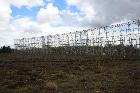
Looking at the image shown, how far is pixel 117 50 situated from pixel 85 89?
43.6m

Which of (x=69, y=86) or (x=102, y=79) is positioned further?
(x=102, y=79)

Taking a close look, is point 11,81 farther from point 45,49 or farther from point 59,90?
point 45,49

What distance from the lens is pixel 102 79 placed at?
1761 centimetres

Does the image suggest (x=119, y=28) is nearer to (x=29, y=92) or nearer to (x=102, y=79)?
(x=102, y=79)

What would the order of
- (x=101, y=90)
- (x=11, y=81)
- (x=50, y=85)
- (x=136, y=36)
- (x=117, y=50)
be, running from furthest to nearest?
(x=117, y=50)
(x=136, y=36)
(x=11, y=81)
(x=50, y=85)
(x=101, y=90)

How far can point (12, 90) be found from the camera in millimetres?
14734

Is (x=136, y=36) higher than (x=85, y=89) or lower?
higher

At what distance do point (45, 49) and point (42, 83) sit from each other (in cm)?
7345

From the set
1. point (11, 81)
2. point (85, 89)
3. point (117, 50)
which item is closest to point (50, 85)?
point (85, 89)

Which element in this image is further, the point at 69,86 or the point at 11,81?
the point at 11,81

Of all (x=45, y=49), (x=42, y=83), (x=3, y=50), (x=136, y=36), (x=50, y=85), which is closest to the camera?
(x=50, y=85)

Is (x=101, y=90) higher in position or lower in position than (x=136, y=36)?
lower

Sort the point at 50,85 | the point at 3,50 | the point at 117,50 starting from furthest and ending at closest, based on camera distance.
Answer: the point at 3,50 → the point at 117,50 → the point at 50,85

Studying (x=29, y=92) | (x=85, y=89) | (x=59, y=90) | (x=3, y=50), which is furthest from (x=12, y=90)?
(x=3, y=50)
